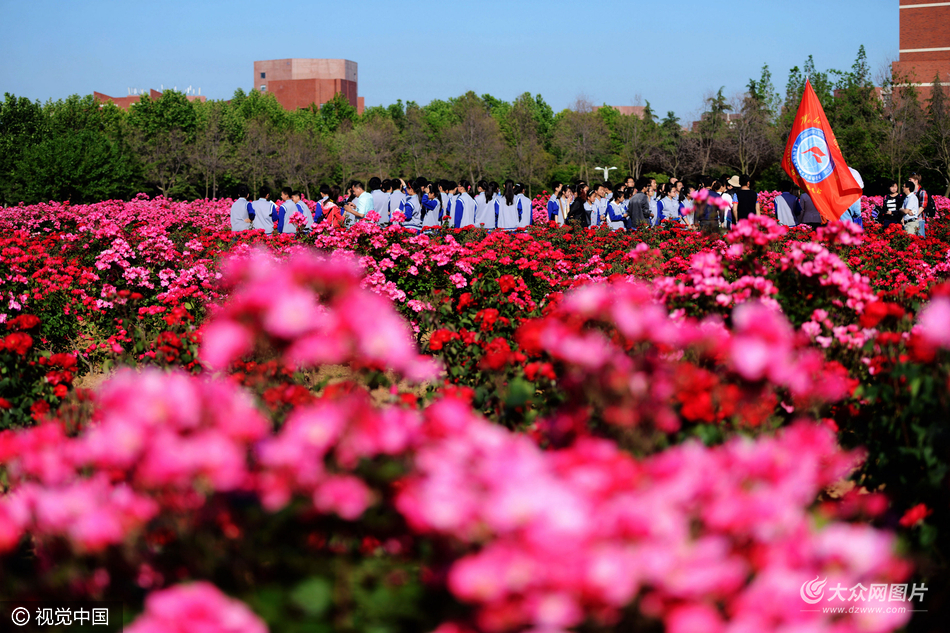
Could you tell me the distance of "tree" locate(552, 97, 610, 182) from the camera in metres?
52.6

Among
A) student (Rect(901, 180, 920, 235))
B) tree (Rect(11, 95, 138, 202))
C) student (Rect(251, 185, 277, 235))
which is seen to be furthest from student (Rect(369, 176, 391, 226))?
tree (Rect(11, 95, 138, 202))

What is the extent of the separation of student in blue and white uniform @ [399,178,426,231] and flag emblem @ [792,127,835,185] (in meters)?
5.57

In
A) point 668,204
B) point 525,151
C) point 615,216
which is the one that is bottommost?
point 615,216

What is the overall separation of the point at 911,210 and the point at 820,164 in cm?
409

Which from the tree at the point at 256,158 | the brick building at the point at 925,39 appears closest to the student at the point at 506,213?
the tree at the point at 256,158

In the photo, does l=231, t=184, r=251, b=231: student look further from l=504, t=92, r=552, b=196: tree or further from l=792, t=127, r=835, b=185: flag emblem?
l=504, t=92, r=552, b=196: tree

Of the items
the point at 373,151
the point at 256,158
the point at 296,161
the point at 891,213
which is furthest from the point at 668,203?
the point at 373,151

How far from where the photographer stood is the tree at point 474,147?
162 ft

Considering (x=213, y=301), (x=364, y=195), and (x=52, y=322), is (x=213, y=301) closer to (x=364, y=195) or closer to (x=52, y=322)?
(x=52, y=322)

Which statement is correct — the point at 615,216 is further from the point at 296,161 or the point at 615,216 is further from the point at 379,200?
the point at 296,161

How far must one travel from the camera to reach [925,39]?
5006 cm

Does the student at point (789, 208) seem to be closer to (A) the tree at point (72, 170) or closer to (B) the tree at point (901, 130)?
(B) the tree at point (901, 130)

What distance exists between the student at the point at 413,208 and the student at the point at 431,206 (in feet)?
1.03

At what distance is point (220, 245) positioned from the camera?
909cm
